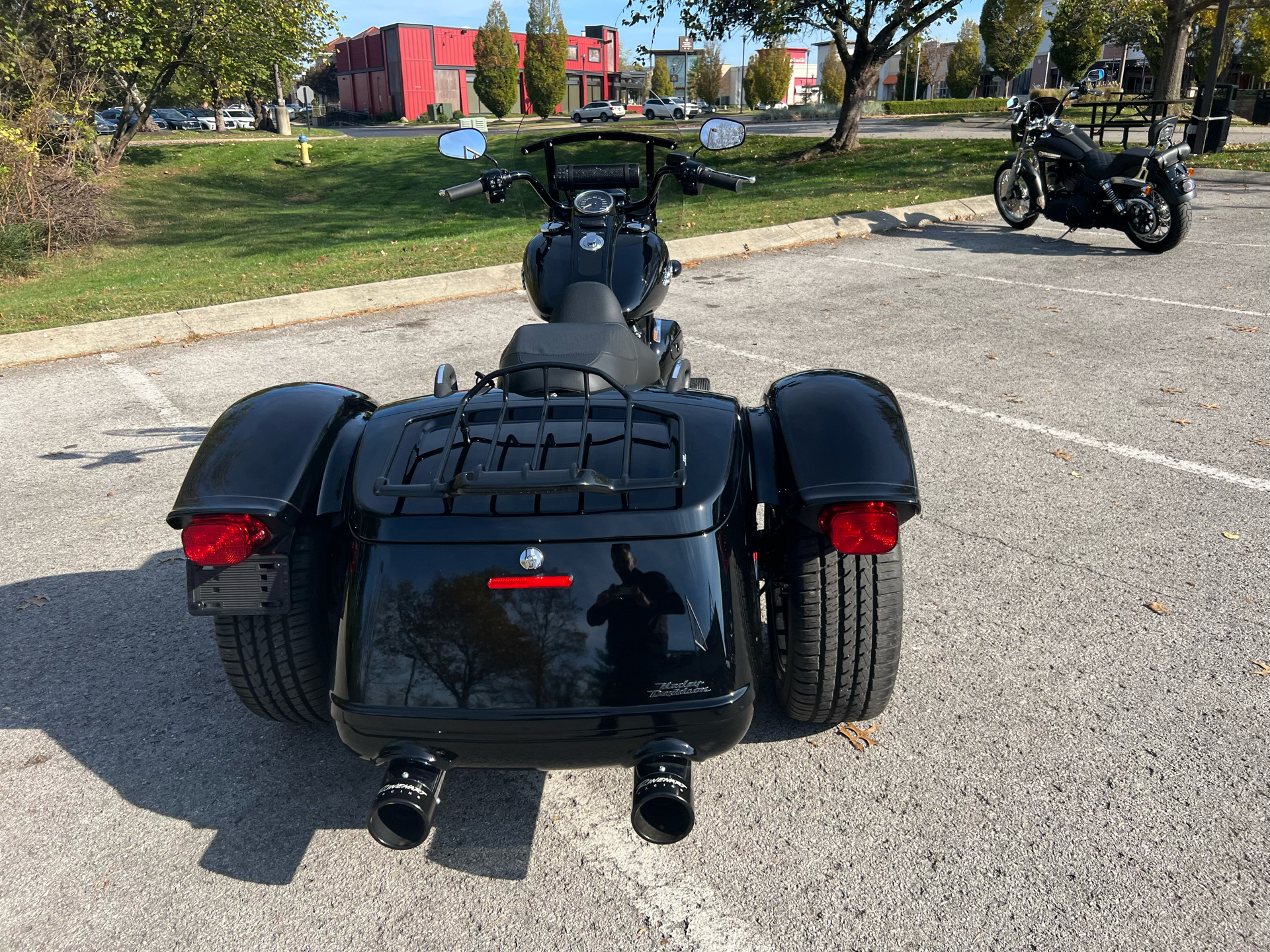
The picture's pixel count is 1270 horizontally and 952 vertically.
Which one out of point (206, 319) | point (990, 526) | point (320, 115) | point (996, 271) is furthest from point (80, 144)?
point (320, 115)

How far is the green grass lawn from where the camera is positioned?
9.43 metres

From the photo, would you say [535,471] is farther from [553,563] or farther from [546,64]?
[546,64]

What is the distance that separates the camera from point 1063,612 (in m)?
3.23

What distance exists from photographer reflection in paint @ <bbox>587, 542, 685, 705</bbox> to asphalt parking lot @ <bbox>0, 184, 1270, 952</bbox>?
64 centimetres

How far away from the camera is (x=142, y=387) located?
245 inches

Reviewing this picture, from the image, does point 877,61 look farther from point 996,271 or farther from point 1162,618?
point 1162,618

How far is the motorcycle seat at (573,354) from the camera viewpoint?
8.36 feet

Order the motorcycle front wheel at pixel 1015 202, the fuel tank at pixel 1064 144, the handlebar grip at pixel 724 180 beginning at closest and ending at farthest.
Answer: the handlebar grip at pixel 724 180 → the fuel tank at pixel 1064 144 → the motorcycle front wheel at pixel 1015 202

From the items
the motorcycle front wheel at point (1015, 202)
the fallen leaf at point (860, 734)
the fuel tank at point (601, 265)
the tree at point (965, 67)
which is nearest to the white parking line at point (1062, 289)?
the motorcycle front wheel at point (1015, 202)

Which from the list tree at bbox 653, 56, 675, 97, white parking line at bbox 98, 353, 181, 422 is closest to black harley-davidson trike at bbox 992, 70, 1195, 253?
white parking line at bbox 98, 353, 181, 422

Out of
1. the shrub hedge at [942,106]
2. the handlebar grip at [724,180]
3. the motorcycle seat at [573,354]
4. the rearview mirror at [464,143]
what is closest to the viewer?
the motorcycle seat at [573,354]

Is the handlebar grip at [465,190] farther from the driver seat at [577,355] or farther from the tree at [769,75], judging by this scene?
the tree at [769,75]

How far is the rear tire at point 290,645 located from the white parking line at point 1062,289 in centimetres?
737

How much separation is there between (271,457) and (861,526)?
1466mm
